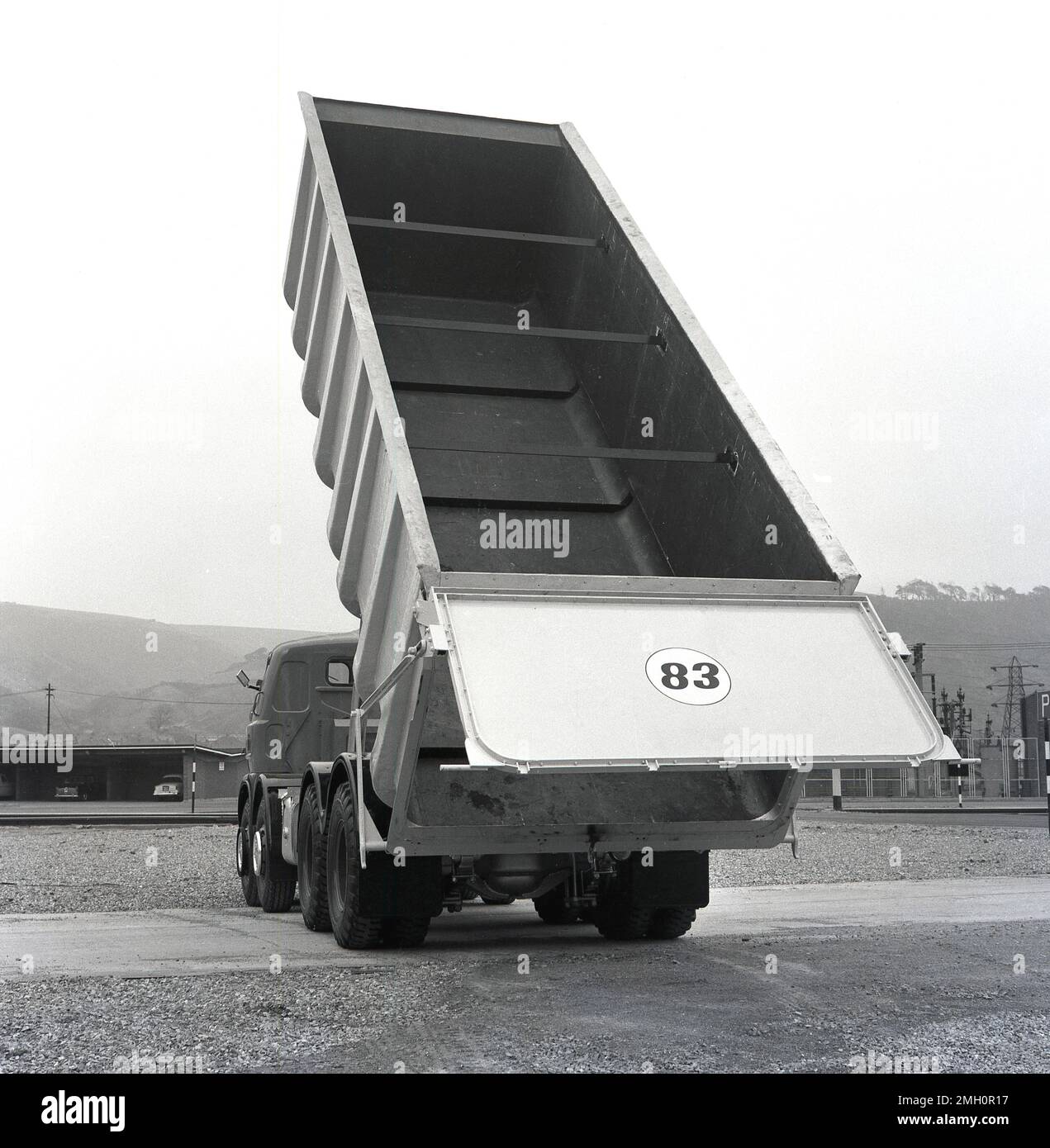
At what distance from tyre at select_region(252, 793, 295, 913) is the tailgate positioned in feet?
15.5

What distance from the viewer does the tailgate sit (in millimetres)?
4777

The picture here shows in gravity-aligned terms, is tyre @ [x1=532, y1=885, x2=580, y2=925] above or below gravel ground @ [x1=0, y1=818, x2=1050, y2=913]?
above

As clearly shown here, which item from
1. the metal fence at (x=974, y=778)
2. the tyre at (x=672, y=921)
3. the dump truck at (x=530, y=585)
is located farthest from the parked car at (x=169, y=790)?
the tyre at (x=672, y=921)

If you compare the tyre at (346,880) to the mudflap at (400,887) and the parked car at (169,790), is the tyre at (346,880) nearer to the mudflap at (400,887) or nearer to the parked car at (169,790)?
the mudflap at (400,887)

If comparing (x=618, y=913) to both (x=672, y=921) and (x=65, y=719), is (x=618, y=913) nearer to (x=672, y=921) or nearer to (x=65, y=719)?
(x=672, y=921)

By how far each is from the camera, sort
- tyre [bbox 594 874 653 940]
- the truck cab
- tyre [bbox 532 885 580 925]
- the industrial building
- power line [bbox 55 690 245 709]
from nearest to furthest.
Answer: tyre [bbox 594 874 653 940], tyre [bbox 532 885 580 925], the truck cab, the industrial building, power line [bbox 55 690 245 709]

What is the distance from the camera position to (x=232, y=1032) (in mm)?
4605

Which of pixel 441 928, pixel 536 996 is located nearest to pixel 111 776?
pixel 441 928

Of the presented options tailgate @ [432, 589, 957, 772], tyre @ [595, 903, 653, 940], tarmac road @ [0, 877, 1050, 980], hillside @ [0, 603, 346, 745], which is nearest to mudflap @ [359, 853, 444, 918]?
tarmac road @ [0, 877, 1050, 980]

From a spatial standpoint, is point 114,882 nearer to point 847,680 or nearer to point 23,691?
point 847,680

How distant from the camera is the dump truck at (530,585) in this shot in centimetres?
499

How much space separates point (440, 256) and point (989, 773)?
3688 centimetres

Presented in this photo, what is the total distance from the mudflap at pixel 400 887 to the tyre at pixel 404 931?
0.11 m

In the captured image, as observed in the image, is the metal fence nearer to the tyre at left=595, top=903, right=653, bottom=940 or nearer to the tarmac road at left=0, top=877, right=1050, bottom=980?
the tarmac road at left=0, top=877, right=1050, bottom=980
